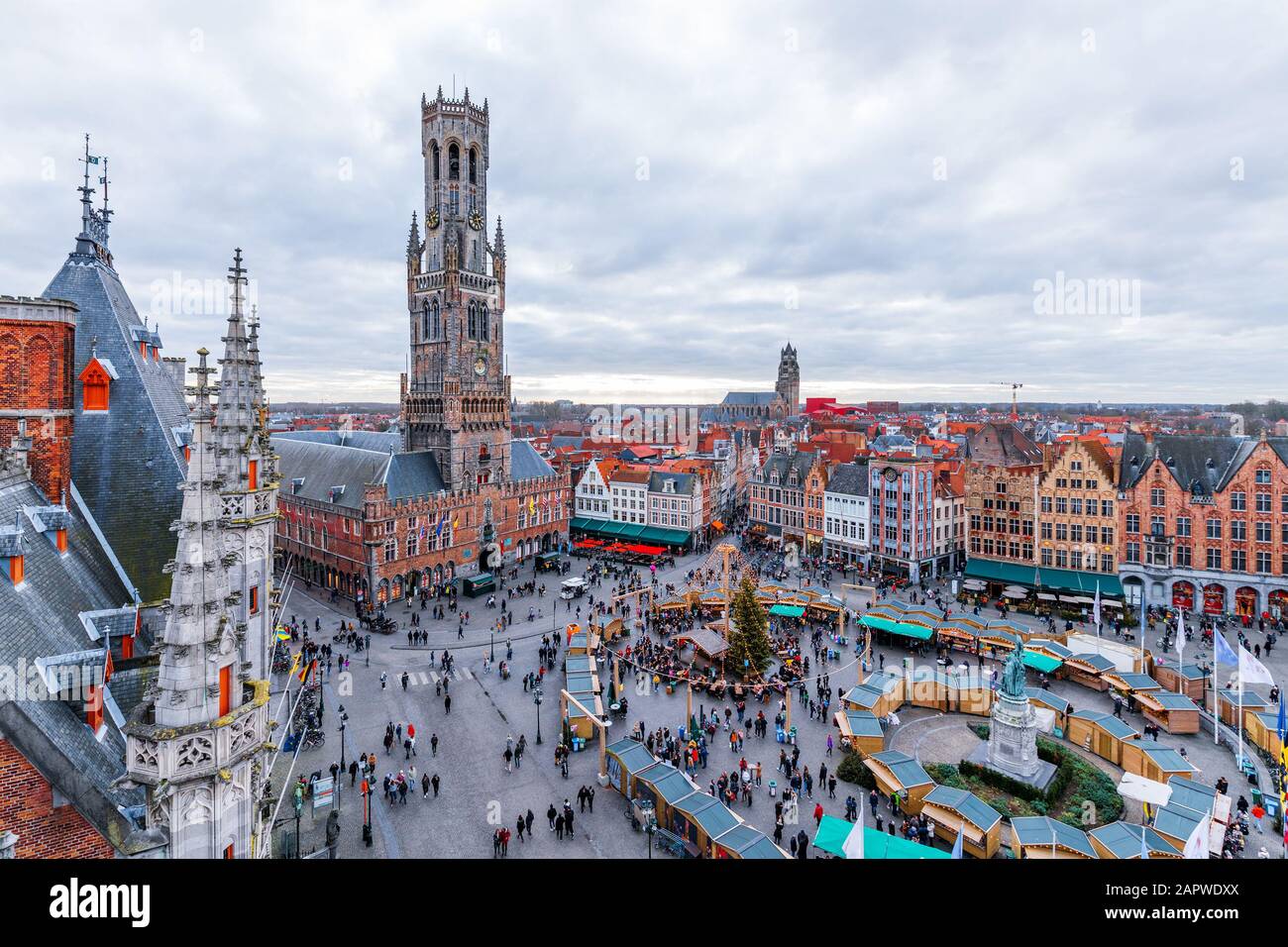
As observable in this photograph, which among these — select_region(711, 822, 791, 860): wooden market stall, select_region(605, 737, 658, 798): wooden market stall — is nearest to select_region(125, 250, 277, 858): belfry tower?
select_region(711, 822, 791, 860): wooden market stall

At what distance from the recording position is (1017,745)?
27.3 meters

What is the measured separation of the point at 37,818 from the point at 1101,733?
34.5 meters

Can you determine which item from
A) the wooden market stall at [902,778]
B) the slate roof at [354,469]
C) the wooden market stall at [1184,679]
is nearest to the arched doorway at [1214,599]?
the wooden market stall at [1184,679]

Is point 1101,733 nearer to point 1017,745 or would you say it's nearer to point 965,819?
point 1017,745

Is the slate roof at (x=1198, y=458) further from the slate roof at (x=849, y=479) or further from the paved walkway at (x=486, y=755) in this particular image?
the paved walkway at (x=486, y=755)

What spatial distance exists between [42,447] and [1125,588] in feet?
209

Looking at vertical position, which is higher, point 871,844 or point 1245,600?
point 1245,600

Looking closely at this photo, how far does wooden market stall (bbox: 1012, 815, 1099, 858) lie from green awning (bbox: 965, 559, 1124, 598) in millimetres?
34680

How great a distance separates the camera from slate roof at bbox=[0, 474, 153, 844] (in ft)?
36.2

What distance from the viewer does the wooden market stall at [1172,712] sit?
30.0 metres

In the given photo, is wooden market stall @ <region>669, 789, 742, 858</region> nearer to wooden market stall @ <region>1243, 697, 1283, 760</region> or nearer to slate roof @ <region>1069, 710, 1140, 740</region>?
slate roof @ <region>1069, 710, 1140, 740</region>

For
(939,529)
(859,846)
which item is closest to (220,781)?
(859,846)

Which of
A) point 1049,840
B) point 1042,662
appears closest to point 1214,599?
point 1042,662

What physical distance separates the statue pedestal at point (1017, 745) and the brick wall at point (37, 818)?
2873 cm
